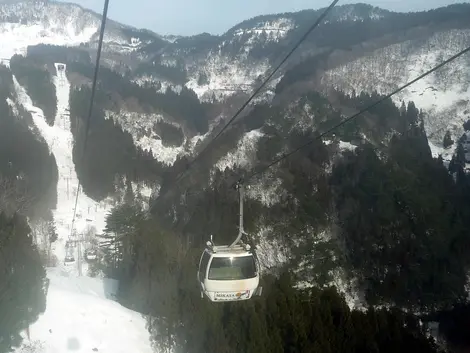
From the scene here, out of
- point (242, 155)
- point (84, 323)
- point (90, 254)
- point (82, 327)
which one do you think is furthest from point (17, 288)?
point (242, 155)

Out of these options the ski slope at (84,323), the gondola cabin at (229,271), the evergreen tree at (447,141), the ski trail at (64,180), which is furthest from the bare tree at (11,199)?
the evergreen tree at (447,141)

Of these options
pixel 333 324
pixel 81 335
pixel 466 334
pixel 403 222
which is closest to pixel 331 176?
pixel 403 222

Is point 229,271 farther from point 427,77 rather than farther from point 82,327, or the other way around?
point 427,77

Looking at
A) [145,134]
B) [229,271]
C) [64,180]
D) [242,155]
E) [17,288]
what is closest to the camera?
[229,271]

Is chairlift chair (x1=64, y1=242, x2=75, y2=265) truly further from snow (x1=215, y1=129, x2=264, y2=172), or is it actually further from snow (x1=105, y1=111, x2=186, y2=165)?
snow (x1=105, y1=111, x2=186, y2=165)

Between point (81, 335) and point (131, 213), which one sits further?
point (131, 213)

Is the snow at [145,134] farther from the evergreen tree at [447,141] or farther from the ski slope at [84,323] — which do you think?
the ski slope at [84,323]

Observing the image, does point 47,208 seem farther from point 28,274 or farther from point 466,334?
point 466,334

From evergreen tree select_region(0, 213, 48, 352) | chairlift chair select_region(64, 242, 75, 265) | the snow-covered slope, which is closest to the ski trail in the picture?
chairlift chair select_region(64, 242, 75, 265)

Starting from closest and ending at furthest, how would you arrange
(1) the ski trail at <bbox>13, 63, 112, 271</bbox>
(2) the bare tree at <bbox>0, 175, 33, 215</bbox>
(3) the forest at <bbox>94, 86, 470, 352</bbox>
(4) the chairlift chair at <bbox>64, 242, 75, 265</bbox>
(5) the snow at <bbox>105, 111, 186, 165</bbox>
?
(3) the forest at <bbox>94, 86, 470, 352</bbox>
(2) the bare tree at <bbox>0, 175, 33, 215</bbox>
(4) the chairlift chair at <bbox>64, 242, 75, 265</bbox>
(1) the ski trail at <bbox>13, 63, 112, 271</bbox>
(5) the snow at <bbox>105, 111, 186, 165</bbox>
